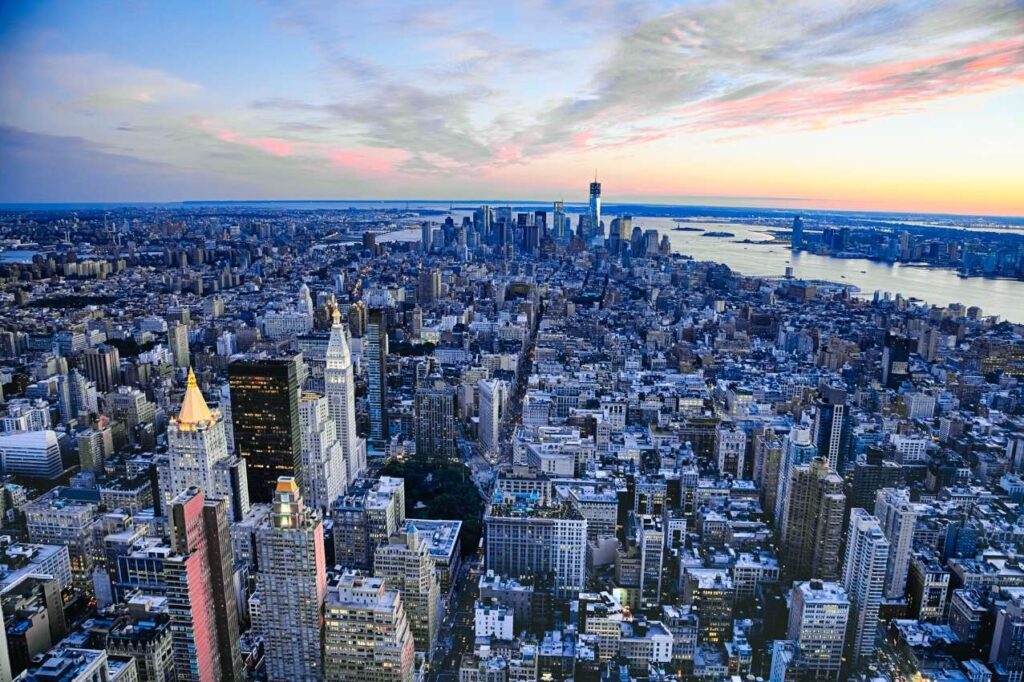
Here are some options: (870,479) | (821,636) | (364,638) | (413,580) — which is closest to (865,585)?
(821,636)

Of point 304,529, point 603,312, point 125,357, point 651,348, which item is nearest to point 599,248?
point 603,312

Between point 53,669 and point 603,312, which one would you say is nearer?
point 53,669

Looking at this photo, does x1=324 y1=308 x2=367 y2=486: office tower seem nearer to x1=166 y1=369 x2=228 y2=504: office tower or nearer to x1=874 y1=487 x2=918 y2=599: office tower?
x1=166 y1=369 x2=228 y2=504: office tower

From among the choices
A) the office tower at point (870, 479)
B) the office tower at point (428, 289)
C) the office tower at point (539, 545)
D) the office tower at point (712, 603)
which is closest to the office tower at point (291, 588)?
the office tower at point (539, 545)

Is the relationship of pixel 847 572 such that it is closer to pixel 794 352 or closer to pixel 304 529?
pixel 304 529

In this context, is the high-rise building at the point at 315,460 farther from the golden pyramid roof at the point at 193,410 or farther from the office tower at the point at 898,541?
the office tower at the point at 898,541

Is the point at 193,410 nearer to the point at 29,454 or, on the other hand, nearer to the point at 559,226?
the point at 29,454
